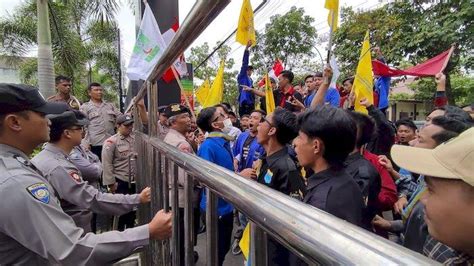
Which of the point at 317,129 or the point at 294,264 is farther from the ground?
the point at 317,129

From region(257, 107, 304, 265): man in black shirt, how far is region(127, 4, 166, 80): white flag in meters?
1.00

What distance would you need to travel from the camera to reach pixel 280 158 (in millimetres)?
2539

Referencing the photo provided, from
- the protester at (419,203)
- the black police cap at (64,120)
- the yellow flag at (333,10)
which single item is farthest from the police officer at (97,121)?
the protester at (419,203)

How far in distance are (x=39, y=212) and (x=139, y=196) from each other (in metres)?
0.89

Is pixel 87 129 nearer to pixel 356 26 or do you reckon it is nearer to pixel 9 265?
pixel 9 265

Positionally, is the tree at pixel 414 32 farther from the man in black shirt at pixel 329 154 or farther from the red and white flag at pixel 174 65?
the man in black shirt at pixel 329 154

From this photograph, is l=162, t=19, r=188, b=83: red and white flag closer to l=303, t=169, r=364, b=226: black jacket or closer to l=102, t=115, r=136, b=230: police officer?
l=102, t=115, r=136, b=230: police officer

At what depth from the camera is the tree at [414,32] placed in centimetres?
1021

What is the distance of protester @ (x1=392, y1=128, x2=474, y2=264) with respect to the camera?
0.90 meters

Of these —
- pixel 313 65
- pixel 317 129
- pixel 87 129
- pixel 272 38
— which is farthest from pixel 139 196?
pixel 313 65

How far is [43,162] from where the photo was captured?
2.35 metres

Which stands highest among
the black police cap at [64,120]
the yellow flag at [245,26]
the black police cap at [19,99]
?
the yellow flag at [245,26]

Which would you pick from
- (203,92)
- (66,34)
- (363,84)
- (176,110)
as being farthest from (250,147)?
(66,34)

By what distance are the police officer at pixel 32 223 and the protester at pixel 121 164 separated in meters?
2.90
